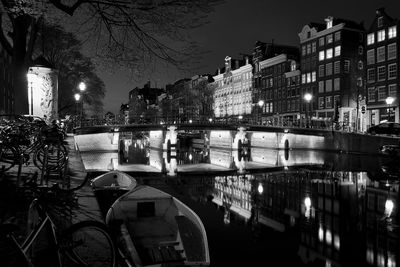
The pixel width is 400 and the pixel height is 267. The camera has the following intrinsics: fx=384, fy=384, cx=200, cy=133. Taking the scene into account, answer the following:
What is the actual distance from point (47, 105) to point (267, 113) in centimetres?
5837

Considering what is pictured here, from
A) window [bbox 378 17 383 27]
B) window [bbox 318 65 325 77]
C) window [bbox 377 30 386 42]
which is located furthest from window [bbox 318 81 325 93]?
window [bbox 378 17 383 27]

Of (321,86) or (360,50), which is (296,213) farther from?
(360,50)

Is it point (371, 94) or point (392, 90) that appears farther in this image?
point (371, 94)

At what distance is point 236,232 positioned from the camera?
13.5m

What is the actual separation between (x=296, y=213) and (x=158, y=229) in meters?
8.38

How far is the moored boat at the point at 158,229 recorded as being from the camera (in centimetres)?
822

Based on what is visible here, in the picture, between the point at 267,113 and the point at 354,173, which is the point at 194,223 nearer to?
the point at 354,173

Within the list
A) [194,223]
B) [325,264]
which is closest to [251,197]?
[325,264]

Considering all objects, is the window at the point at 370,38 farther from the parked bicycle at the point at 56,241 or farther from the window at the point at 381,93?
the parked bicycle at the point at 56,241

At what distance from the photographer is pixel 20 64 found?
16469 mm

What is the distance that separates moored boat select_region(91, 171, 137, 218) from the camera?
13.8 m

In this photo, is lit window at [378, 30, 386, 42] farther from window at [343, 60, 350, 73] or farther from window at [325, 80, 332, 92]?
window at [325, 80, 332, 92]

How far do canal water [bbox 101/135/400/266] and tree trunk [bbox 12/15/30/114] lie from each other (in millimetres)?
9132

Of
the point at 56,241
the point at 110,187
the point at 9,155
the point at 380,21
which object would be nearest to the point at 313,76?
the point at 380,21
